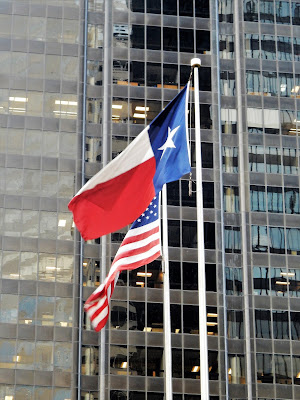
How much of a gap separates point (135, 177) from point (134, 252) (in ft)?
8.47

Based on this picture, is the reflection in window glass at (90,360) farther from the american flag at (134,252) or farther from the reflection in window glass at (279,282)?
the american flag at (134,252)

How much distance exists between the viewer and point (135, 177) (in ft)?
82.5

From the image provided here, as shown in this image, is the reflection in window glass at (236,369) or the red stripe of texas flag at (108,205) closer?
the red stripe of texas flag at (108,205)

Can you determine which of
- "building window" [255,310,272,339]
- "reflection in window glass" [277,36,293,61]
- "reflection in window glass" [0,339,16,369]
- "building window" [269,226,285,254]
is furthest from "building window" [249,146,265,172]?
"reflection in window glass" [0,339,16,369]

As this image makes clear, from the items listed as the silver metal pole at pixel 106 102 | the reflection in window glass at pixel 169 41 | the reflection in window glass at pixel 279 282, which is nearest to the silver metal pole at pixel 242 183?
the reflection in window glass at pixel 279 282

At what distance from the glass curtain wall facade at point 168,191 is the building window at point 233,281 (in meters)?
0.08

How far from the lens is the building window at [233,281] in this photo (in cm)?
6581

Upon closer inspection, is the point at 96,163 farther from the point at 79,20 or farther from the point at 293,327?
the point at 293,327

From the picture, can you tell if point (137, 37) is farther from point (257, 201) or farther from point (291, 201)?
point (291, 201)

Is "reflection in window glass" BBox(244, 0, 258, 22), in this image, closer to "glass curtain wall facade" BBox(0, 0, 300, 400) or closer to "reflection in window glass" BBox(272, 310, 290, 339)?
"glass curtain wall facade" BBox(0, 0, 300, 400)

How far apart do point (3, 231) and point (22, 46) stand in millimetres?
15796

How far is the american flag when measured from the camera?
26.1m

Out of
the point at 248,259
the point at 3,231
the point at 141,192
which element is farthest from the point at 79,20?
the point at 141,192

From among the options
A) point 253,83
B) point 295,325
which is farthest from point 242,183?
point 295,325
